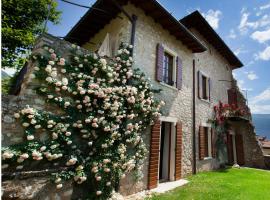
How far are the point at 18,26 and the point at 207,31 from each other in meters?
11.4

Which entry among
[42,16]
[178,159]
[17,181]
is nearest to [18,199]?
[17,181]

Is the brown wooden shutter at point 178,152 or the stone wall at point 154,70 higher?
the stone wall at point 154,70

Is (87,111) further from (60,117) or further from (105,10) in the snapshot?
(105,10)

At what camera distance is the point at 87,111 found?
4.88 m

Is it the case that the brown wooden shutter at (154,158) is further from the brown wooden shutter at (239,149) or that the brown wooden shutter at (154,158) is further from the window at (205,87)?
the brown wooden shutter at (239,149)

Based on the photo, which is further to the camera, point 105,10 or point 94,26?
point 94,26

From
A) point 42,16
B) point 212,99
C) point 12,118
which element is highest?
point 42,16

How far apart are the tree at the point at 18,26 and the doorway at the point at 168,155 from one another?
9.15 meters

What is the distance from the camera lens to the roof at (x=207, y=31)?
1066 cm

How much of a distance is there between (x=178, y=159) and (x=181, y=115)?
189 centimetres

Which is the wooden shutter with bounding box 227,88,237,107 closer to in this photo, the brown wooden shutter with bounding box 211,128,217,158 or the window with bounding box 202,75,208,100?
the window with bounding box 202,75,208,100

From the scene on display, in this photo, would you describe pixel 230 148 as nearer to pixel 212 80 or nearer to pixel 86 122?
pixel 212 80

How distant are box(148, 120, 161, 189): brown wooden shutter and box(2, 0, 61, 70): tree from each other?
29.6 feet

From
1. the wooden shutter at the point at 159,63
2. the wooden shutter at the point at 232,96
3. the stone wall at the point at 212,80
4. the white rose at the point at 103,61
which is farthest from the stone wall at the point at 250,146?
the white rose at the point at 103,61
